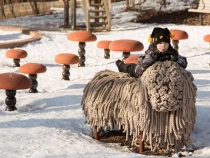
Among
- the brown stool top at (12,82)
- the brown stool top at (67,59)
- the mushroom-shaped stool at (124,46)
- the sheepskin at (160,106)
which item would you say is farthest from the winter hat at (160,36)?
the brown stool top at (67,59)

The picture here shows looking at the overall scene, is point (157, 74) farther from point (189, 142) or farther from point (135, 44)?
point (135, 44)

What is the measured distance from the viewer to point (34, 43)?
14.5 m

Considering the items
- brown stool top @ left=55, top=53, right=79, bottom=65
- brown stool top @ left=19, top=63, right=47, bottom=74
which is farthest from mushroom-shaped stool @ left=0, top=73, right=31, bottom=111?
brown stool top @ left=55, top=53, right=79, bottom=65

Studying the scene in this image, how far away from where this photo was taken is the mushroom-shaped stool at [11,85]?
749 cm

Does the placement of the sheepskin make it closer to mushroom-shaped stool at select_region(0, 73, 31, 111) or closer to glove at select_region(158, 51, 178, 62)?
glove at select_region(158, 51, 178, 62)

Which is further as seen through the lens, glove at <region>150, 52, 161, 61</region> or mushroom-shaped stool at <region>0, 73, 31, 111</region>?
mushroom-shaped stool at <region>0, 73, 31, 111</region>

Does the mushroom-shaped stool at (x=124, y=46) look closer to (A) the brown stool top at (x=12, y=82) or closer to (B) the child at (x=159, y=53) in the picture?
(A) the brown stool top at (x=12, y=82)

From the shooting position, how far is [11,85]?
750 cm

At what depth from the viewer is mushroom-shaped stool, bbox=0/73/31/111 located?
7.49 m

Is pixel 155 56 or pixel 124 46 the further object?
pixel 124 46

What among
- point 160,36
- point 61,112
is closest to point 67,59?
point 61,112

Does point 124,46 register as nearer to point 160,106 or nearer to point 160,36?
point 160,36

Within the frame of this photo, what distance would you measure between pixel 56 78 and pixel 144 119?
565cm

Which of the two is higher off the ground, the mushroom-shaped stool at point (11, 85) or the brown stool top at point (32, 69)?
the mushroom-shaped stool at point (11, 85)
